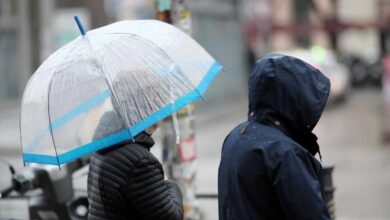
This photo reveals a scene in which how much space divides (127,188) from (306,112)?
91 cm

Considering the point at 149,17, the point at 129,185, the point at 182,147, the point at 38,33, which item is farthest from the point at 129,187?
the point at 38,33

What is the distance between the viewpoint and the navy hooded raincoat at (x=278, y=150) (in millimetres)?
2656

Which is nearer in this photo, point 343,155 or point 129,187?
point 129,187

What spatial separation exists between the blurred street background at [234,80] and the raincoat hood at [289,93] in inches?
118

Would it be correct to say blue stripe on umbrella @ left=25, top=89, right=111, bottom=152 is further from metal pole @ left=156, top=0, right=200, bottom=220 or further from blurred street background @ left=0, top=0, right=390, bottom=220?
metal pole @ left=156, top=0, right=200, bottom=220

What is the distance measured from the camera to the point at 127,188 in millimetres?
3232

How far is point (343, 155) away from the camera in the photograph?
1275 centimetres

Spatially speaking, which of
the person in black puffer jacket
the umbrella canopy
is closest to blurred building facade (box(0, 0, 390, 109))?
the umbrella canopy

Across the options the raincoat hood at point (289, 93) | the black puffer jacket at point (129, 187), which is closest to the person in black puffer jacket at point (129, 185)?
the black puffer jacket at point (129, 187)

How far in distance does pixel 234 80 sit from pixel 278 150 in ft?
70.3

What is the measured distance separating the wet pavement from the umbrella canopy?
2.71m

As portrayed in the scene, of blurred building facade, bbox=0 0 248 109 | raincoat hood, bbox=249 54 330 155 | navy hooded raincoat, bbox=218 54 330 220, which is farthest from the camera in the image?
blurred building facade, bbox=0 0 248 109

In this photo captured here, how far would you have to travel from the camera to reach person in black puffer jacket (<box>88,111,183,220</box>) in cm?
324

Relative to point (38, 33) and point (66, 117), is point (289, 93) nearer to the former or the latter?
point (66, 117)
